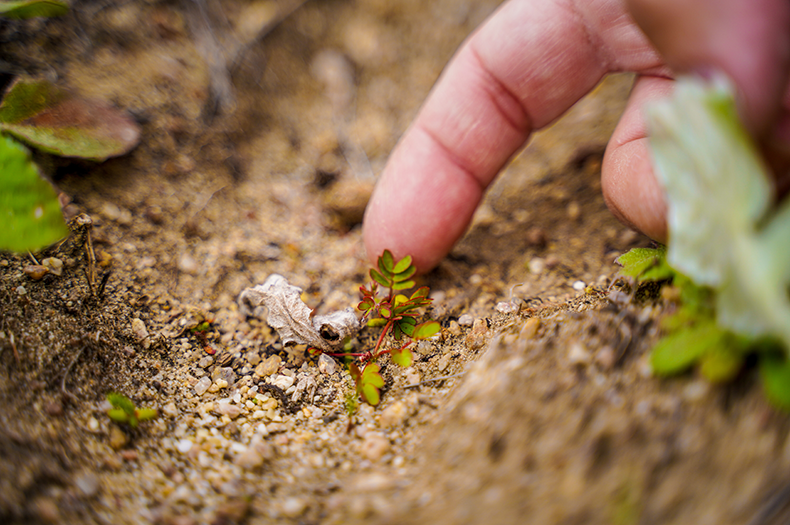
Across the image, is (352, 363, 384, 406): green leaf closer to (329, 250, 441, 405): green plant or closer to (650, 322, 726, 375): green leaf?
(329, 250, 441, 405): green plant

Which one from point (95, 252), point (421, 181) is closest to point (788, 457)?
point (421, 181)

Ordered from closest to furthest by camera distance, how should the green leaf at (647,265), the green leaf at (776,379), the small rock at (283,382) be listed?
the green leaf at (776,379) → the green leaf at (647,265) → the small rock at (283,382)

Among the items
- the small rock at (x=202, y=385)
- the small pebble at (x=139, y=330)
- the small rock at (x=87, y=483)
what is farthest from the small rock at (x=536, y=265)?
the small rock at (x=87, y=483)

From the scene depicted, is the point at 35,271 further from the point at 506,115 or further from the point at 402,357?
the point at 506,115

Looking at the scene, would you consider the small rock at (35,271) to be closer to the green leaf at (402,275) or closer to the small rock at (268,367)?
the small rock at (268,367)

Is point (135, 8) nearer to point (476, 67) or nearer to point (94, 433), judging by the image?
point (476, 67)

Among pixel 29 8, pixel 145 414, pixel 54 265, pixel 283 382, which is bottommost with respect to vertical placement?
pixel 283 382

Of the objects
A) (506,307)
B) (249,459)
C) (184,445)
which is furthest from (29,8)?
(506,307)
